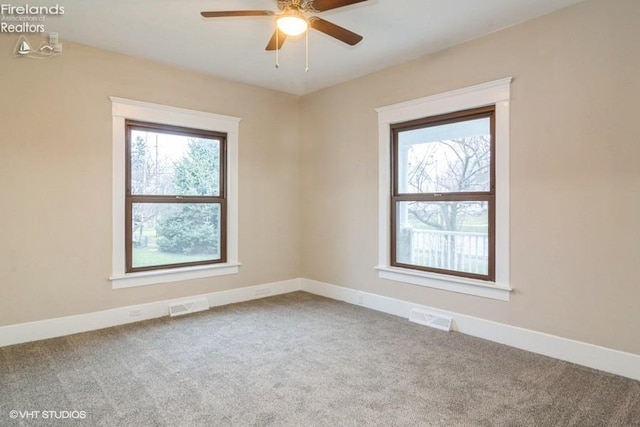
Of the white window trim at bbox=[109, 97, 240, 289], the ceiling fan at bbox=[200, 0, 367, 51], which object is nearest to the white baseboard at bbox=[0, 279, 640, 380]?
the white window trim at bbox=[109, 97, 240, 289]

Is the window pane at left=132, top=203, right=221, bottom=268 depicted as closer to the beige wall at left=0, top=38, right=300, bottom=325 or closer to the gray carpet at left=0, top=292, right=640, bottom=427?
the beige wall at left=0, top=38, right=300, bottom=325

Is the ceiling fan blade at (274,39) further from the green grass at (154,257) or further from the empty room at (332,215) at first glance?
the green grass at (154,257)

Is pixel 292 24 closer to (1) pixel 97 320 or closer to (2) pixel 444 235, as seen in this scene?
(2) pixel 444 235

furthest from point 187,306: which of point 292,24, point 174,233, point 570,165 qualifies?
point 570,165

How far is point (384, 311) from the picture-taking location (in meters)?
4.25

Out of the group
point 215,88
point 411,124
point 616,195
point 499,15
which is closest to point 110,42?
point 215,88

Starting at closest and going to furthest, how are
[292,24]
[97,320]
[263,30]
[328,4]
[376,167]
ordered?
[328,4]
[292,24]
[263,30]
[97,320]
[376,167]

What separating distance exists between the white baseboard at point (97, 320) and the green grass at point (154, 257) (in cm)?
44

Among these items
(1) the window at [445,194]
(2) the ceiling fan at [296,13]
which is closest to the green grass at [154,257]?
(1) the window at [445,194]

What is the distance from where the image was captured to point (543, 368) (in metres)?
2.79

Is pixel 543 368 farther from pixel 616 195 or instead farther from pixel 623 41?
pixel 623 41

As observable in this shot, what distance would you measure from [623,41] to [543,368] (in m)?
2.51

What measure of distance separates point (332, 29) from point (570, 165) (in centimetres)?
216

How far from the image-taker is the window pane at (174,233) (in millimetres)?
4035
